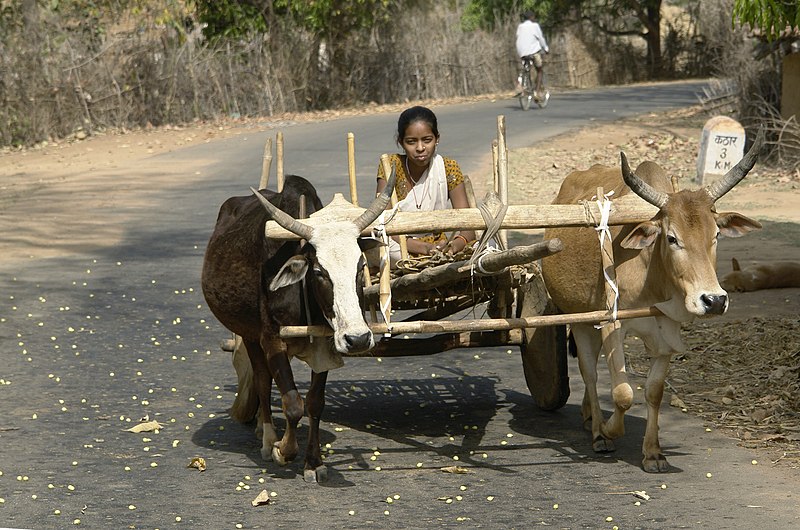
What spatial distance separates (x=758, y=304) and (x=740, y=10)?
2676mm

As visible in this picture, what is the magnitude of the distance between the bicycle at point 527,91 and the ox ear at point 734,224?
18122mm

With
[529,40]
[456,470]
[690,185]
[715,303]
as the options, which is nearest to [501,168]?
[715,303]

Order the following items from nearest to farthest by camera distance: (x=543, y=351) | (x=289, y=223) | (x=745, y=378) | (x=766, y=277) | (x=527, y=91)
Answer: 1. (x=289, y=223)
2. (x=543, y=351)
3. (x=745, y=378)
4. (x=766, y=277)
5. (x=527, y=91)

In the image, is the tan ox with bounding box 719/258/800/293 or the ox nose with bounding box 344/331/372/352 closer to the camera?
the ox nose with bounding box 344/331/372/352

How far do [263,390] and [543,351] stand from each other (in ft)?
5.51

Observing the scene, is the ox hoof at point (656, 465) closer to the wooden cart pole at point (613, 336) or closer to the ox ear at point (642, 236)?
the wooden cart pole at point (613, 336)

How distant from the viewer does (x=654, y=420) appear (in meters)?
5.98

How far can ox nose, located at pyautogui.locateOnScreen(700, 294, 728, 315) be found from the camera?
17.7 feet

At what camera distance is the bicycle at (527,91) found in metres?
23.8

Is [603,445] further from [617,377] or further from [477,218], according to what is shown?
[477,218]

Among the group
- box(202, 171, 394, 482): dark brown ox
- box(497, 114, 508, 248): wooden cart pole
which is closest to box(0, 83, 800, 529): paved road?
box(202, 171, 394, 482): dark brown ox

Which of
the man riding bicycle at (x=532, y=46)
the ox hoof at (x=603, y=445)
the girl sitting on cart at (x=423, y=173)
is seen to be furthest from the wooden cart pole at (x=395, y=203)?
the man riding bicycle at (x=532, y=46)

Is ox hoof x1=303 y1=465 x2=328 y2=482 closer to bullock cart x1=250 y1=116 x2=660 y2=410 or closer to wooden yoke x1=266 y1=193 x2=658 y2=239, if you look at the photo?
bullock cart x1=250 y1=116 x2=660 y2=410

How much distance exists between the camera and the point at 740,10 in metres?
8.38
